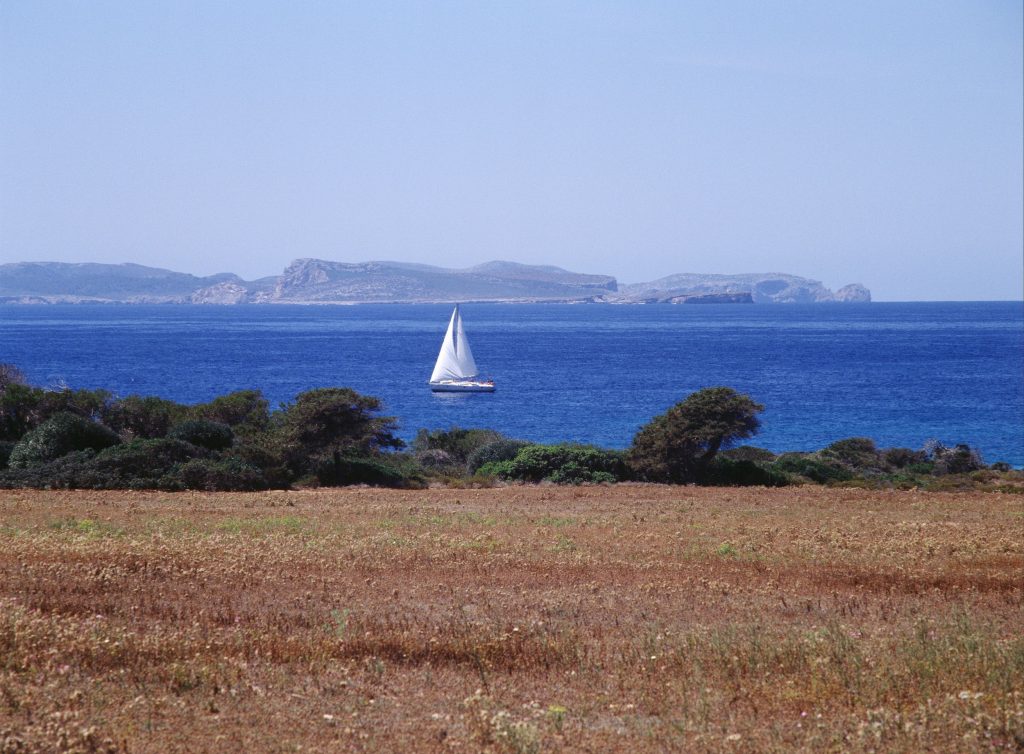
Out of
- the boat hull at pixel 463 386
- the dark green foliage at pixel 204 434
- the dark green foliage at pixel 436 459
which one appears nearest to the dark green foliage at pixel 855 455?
the dark green foliage at pixel 436 459

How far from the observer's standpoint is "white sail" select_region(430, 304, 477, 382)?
3359 inches

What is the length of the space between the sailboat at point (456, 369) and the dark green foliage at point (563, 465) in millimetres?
48981

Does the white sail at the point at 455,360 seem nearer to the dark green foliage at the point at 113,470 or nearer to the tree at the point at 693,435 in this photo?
the tree at the point at 693,435

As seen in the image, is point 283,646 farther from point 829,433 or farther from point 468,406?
point 468,406

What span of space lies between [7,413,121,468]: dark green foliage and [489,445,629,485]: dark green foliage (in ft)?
44.8

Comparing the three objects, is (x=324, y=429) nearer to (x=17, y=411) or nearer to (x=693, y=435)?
(x=693, y=435)

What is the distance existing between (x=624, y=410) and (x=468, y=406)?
1217cm

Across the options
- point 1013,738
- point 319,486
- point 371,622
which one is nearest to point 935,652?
point 1013,738

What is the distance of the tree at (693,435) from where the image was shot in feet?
110

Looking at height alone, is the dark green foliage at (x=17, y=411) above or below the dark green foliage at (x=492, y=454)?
above

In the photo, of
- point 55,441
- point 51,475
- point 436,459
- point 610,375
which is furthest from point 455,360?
point 51,475

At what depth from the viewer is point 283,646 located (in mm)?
9945

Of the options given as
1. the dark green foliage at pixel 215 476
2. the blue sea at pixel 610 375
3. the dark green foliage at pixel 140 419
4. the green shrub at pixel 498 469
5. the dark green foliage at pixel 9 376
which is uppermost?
the dark green foliage at pixel 9 376

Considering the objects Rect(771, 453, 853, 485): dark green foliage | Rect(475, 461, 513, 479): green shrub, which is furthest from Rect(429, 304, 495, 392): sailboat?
Rect(771, 453, 853, 485): dark green foliage
